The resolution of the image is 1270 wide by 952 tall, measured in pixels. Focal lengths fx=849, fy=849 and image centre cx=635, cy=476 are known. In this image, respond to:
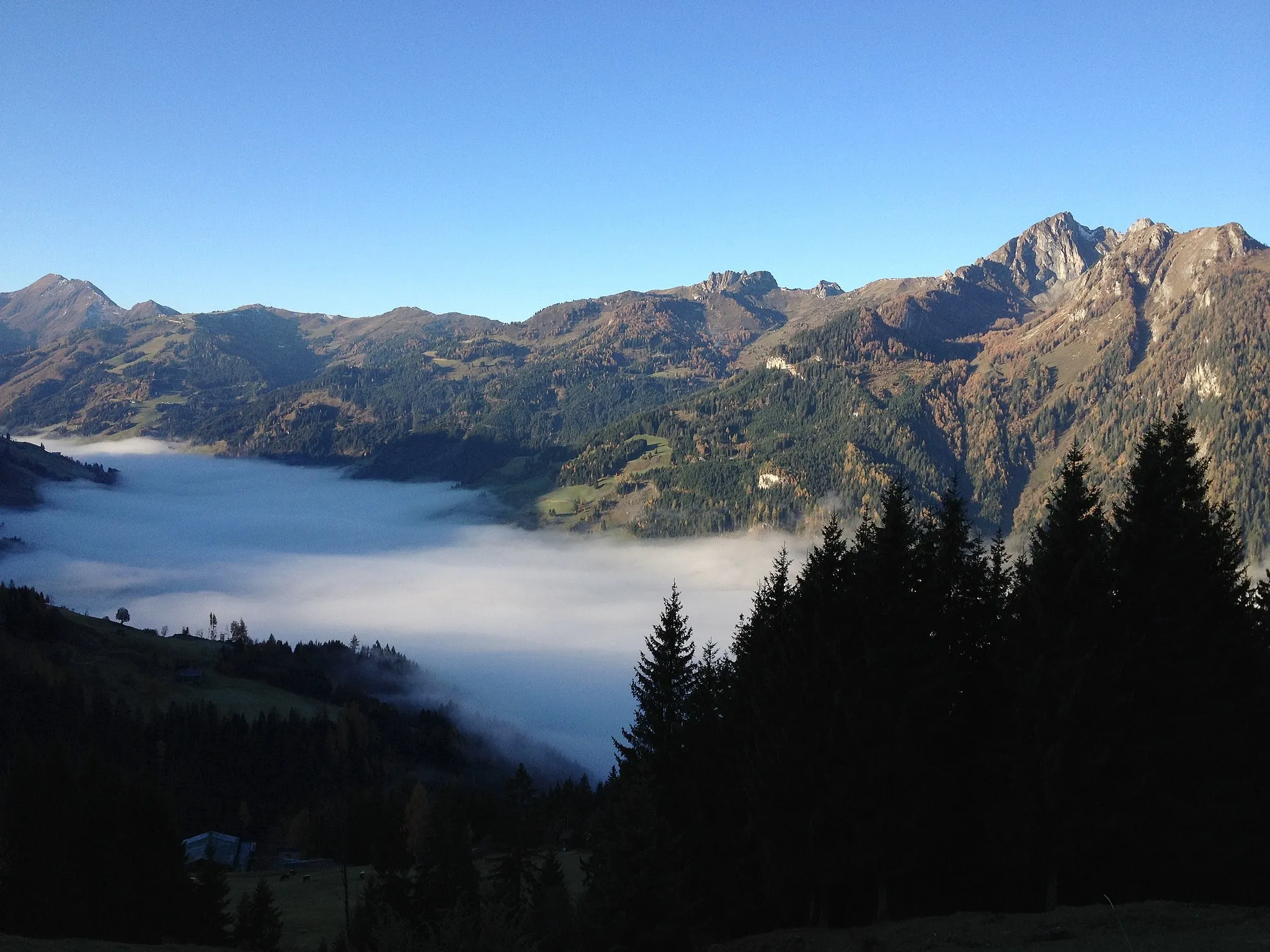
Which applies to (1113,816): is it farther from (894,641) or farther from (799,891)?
(799,891)

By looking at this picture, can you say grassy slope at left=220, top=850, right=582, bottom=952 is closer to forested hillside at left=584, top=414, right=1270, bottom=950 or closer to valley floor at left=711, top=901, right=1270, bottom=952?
forested hillside at left=584, top=414, right=1270, bottom=950

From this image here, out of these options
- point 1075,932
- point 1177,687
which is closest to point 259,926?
point 1075,932

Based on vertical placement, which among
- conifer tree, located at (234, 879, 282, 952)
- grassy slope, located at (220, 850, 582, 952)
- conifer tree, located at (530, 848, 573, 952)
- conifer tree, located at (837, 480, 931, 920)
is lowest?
grassy slope, located at (220, 850, 582, 952)

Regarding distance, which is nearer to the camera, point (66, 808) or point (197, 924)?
point (66, 808)

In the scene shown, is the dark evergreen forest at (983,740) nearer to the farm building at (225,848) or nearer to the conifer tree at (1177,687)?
the conifer tree at (1177,687)

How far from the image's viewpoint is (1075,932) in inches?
1008

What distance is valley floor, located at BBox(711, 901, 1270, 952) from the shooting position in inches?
Answer: 907

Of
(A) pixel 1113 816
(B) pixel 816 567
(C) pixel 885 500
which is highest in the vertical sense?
(C) pixel 885 500

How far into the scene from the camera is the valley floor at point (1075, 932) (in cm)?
2303

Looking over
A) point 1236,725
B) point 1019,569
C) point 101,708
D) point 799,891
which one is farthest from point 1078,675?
point 101,708

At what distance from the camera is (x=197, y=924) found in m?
56.4

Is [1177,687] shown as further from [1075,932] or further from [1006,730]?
[1075,932]

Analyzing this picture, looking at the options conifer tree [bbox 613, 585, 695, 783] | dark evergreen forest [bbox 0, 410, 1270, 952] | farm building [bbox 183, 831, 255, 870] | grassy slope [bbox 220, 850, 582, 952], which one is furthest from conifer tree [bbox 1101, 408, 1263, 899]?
farm building [bbox 183, 831, 255, 870]

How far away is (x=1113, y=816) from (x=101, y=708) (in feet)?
717
